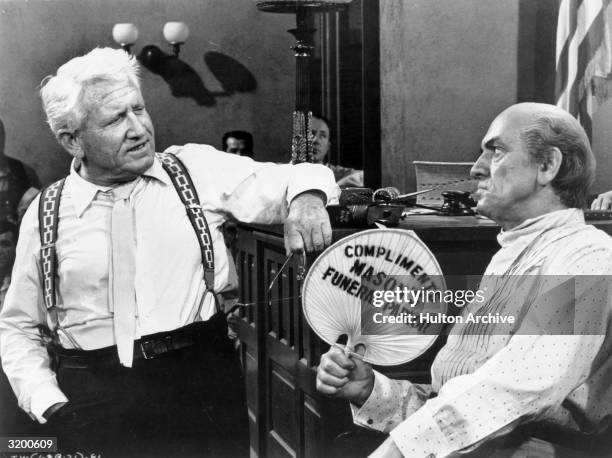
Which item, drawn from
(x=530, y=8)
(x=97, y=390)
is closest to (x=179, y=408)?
(x=97, y=390)

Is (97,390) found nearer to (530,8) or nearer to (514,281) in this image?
(514,281)

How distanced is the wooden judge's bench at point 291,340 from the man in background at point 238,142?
201 mm

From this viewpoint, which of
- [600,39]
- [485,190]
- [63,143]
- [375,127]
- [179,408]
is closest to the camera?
[485,190]

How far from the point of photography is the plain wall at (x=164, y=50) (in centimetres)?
182

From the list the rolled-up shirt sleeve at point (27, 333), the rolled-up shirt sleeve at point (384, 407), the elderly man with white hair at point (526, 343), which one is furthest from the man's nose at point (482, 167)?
the rolled-up shirt sleeve at point (27, 333)

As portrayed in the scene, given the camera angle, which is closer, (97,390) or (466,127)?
(97,390)

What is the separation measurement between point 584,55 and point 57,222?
4.49 ft

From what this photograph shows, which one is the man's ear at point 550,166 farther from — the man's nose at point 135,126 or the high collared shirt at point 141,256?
the man's nose at point 135,126

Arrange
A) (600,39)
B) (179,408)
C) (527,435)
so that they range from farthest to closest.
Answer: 1. (600,39)
2. (179,408)
3. (527,435)

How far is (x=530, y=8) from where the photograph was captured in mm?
2104

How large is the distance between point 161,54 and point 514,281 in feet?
3.14

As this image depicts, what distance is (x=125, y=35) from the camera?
186 cm

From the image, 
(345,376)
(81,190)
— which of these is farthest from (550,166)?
(81,190)
